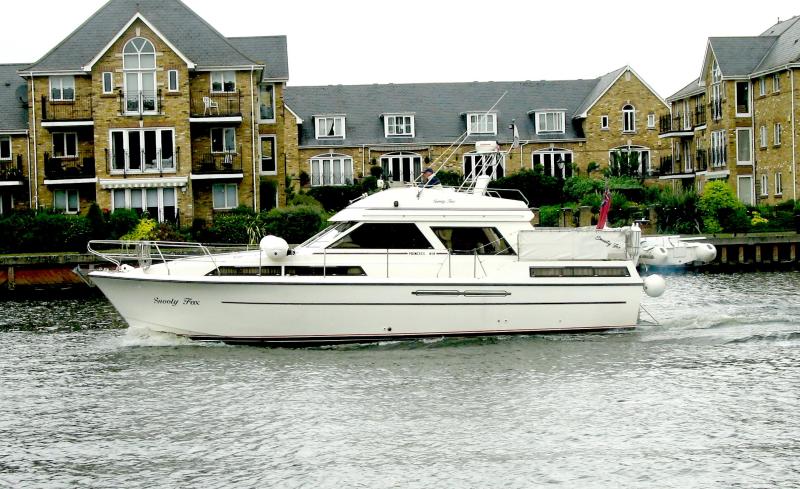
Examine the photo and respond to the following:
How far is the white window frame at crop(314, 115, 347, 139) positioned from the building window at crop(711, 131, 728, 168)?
67.2 ft

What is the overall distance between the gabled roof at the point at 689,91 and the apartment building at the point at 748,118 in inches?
3.8

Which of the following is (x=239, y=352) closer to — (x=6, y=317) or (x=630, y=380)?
(x=630, y=380)

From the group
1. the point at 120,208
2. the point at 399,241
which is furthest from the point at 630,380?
the point at 120,208

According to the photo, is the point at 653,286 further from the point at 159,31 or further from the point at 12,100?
the point at 12,100

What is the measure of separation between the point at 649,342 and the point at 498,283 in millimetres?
3464

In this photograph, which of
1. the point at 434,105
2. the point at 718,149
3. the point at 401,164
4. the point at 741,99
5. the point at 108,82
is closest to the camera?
the point at 108,82

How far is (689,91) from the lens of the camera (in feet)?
214

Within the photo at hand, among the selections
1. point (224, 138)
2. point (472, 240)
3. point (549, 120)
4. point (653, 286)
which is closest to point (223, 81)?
point (224, 138)

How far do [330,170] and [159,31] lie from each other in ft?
59.6

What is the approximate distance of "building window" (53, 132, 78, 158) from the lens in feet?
159

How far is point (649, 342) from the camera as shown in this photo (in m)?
22.4

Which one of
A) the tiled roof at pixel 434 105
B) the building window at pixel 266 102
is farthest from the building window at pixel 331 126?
the building window at pixel 266 102

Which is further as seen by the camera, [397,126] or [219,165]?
[397,126]

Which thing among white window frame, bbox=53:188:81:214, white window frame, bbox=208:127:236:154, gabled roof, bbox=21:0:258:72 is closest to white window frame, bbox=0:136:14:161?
white window frame, bbox=53:188:81:214
